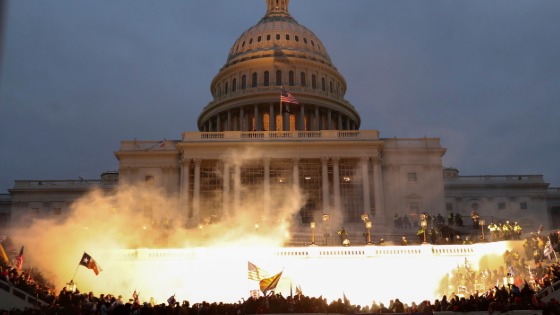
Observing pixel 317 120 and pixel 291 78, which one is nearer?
pixel 317 120

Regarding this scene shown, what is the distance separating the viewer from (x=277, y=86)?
8525cm

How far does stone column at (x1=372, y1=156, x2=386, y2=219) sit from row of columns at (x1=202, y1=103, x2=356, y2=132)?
68.9ft

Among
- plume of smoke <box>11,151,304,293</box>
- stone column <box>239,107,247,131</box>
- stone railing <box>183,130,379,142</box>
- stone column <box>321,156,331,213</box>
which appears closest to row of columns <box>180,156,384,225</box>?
stone column <box>321,156,331,213</box>

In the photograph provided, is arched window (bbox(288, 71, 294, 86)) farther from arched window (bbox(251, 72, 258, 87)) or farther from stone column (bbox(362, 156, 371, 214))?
stone column (bbox(362, 156, 371, 214))

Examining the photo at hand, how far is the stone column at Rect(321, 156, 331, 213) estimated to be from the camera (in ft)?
195

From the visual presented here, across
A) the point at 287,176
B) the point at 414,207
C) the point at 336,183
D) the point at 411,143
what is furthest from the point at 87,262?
the point at 411,143

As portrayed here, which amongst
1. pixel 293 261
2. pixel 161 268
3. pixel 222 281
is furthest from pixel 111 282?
pixel 293 261

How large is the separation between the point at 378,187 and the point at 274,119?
1015 inches

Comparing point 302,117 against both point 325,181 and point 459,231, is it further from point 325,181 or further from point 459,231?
point 459,231

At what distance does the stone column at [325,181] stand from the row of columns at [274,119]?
2002 centimetres

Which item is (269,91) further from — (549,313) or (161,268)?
(549,313)

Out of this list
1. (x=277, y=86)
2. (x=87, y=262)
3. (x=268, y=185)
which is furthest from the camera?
(x=277, y=86)

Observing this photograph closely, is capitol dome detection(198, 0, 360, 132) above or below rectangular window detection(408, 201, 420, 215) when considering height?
above

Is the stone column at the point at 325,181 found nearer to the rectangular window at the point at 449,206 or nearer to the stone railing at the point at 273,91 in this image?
the stone railing at the point at 273,91
